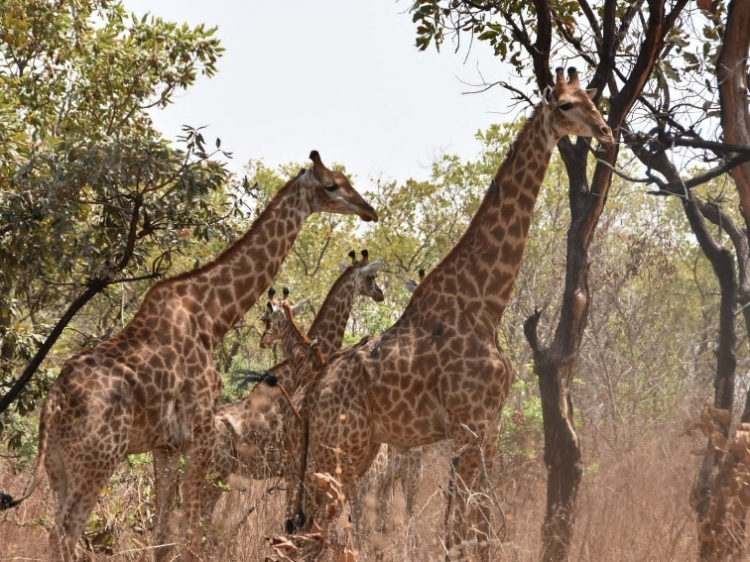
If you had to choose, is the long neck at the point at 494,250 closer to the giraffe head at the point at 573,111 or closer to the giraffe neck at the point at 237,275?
the giraffe head at the point at 573,111

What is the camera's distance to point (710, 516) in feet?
30.0

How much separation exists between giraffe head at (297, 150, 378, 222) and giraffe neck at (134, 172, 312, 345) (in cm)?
6

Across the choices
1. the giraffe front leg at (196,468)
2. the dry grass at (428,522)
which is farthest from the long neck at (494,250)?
the giraffe front leg at (196,468)

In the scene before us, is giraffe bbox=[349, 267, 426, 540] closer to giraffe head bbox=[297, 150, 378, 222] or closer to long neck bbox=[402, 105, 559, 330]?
giraffe head bbox=[297, 150, 378, 222]

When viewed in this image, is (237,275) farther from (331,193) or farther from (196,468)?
(196,468)

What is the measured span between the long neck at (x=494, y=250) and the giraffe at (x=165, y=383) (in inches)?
31.4

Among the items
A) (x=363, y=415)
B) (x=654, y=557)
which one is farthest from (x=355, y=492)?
(x=654, y=557)

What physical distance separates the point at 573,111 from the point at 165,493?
3971 millimetres

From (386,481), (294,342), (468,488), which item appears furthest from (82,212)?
(468,488)

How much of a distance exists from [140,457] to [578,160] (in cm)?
571

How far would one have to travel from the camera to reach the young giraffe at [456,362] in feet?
24.9

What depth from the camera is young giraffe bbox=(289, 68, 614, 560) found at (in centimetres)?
758

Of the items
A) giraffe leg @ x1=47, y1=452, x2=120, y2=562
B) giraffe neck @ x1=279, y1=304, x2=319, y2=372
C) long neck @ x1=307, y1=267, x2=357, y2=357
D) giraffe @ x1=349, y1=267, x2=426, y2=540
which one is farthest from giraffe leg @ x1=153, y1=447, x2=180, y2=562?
long neck @ x1=307, y1=267, x2=357, y2=357

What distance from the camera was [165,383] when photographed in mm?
7598
